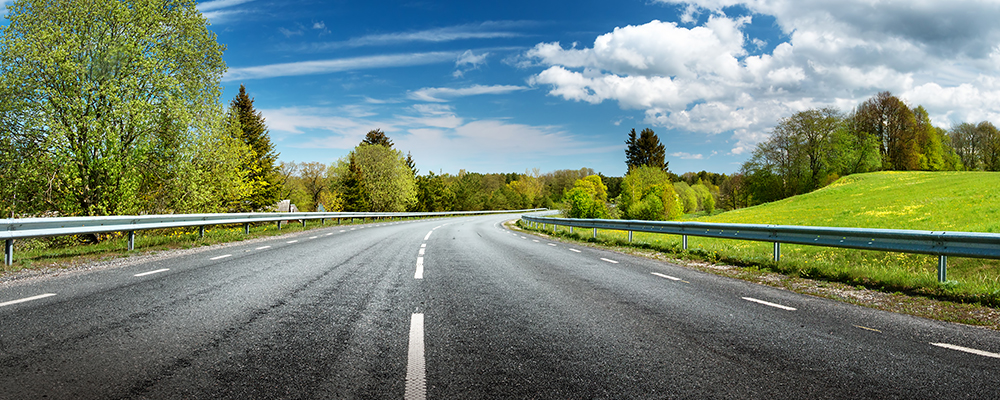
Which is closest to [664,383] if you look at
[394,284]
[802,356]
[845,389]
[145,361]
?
[845,389]

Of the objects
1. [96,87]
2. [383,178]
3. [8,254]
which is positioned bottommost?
[8,254]

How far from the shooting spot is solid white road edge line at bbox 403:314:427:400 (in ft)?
8.36

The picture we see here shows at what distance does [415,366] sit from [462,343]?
63cm

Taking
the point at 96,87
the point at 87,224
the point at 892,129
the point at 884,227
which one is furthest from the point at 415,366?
the point at 892,129

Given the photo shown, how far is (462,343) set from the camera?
140 inches

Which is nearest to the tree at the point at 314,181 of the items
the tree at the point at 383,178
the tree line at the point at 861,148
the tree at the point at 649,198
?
the tree at the point at 383,178

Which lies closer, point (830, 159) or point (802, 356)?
point (802, 356)

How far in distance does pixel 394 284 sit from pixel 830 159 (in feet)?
197

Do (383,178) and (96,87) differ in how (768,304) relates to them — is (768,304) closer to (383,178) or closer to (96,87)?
(96,87)

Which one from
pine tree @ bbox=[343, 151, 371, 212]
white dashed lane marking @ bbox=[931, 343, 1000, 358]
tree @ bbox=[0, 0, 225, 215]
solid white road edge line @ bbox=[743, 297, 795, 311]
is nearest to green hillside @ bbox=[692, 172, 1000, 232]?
solid white road edge line @ bbox=[743, 297, 795, 311]

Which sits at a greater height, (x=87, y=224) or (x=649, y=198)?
(x=649, y=198)

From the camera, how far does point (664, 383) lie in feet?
9.05

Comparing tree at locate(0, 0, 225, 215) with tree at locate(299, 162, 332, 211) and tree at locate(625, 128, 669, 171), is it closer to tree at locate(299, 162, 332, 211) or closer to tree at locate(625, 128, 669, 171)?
tree at locate(299, 162, 332, 211)

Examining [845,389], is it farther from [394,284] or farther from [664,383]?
[394,284]
